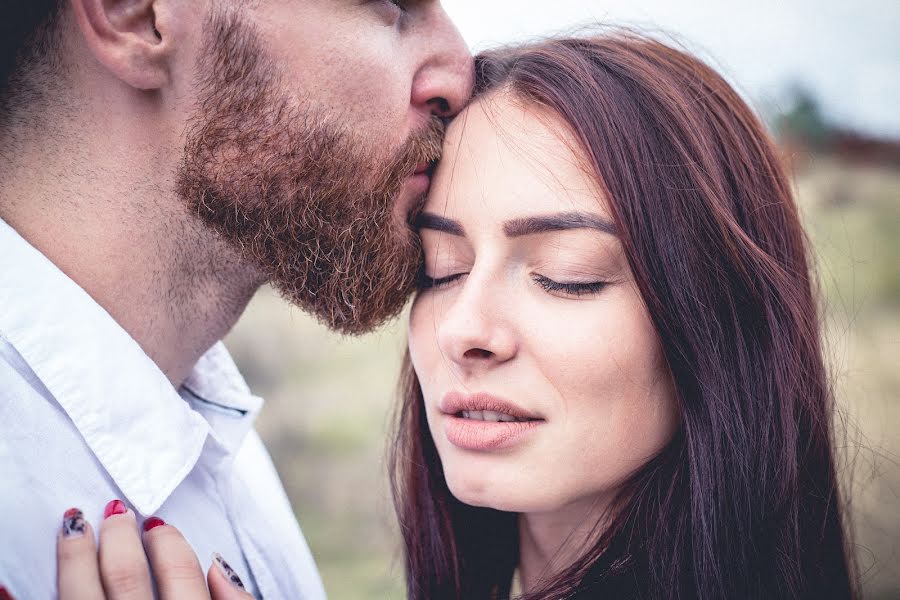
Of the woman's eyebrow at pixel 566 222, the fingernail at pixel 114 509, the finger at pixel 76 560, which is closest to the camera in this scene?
the finger at pixel 76 560

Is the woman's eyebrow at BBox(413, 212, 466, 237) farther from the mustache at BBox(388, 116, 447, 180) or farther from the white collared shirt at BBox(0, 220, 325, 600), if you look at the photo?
the white collared shirt at BBox(0, 220, 325, 600)

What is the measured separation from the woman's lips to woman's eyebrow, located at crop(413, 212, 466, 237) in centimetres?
43

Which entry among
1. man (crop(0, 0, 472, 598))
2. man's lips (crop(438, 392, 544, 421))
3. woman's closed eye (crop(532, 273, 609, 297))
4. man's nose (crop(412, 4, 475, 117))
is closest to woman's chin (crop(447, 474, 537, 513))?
man's lips (crop(438, 392, 544, 421))

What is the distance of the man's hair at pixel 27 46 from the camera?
2.08 m

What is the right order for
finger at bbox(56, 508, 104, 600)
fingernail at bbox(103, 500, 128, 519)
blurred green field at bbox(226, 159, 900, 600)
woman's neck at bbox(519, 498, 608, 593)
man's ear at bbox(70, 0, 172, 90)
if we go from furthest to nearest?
blurred green field at bbox(226, 159, 900, 600), woman's neck at bbox(519, 498, 608, 593), man's ear at bbox(70, 0, 172, 90), fingernail at bbox(103, 500, 128, 519), finger at bbox(56, 508, 104, 600)

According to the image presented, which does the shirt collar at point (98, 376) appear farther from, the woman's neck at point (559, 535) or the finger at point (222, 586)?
the woman's neck at point (559, 535)

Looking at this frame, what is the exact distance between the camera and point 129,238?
2090mm

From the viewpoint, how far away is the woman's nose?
6.16ft

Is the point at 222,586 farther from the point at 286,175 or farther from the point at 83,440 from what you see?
the point at 286,175

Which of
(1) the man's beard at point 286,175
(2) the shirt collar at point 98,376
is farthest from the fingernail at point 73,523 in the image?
(1) the man's beard at point 286,175

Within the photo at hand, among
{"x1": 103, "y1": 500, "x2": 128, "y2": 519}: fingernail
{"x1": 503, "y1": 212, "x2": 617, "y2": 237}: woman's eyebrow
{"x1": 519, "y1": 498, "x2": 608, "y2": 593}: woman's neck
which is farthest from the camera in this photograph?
{"x1": 519, "y1": 498, "x2": 608, "y2": 593}: woman's neck

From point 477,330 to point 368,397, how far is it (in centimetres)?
692

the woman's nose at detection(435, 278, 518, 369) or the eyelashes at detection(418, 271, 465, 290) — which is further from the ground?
the eyelashes at detection(418, 271, 465, 290)

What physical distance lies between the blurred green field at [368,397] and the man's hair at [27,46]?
3.61m
